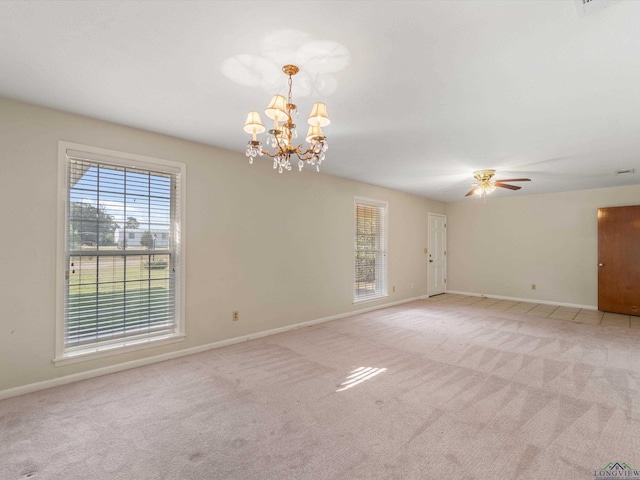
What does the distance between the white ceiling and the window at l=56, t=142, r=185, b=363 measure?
52 cm

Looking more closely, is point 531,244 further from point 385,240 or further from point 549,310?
point 385,240

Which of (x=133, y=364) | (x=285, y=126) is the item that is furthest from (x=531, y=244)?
(x=133, y=364)

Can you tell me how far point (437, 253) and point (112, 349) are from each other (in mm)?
6926

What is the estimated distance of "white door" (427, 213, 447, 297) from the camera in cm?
759

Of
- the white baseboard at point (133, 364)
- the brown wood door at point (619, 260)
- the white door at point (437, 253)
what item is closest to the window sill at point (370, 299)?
the white baseboard at point (133, 364)

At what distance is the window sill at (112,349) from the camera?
2.82 m

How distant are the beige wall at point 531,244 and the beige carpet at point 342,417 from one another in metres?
2.96

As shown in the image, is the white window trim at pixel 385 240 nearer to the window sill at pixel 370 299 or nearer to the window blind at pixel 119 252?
the window sill at pixel 370 299

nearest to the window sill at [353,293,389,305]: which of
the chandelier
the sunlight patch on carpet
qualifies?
the sunlight patch on carpet

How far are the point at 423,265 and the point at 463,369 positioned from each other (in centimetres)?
436

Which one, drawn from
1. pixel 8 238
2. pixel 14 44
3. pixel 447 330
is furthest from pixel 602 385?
pixel 8 238

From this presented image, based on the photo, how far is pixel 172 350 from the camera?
11.3 feet

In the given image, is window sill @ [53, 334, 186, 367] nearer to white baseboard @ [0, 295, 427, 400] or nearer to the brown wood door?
white baseboard @ [0, 295, 427, 400]

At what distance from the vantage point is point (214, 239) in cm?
377
